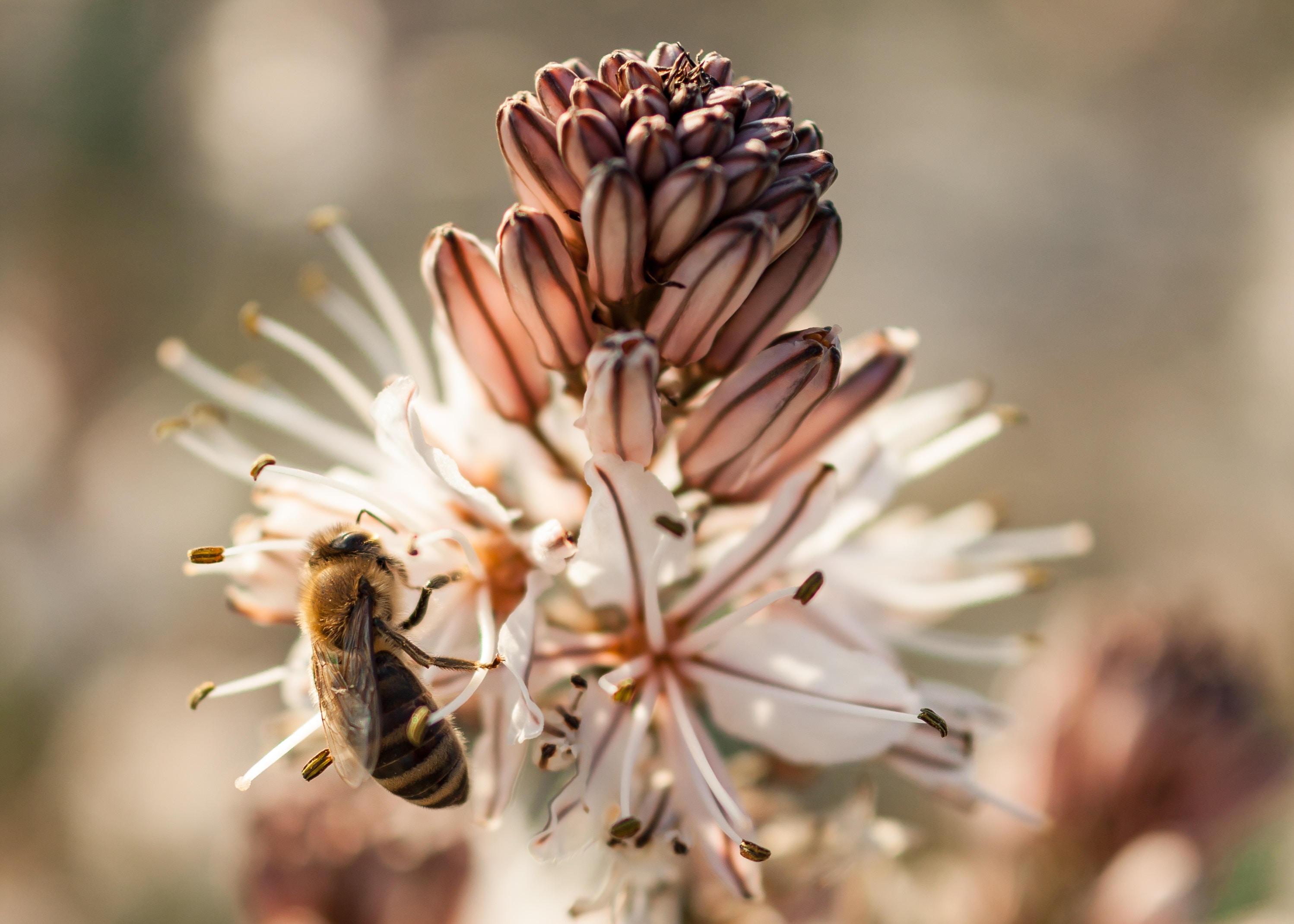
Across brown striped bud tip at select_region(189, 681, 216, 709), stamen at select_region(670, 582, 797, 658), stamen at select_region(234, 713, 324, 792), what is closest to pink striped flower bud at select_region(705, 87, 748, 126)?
stamen at select_region(670, 582, 797, 658)

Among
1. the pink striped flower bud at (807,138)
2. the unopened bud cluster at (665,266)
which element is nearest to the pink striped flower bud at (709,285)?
the unopened bud cluster at (665,266)

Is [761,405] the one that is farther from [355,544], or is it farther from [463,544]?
[355,544]

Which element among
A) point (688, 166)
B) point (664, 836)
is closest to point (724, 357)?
point (688, 166)

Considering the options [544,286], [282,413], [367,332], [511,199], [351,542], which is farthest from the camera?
[511,199]

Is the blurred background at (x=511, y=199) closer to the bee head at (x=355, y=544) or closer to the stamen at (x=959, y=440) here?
the stamen at (x=959, y=440)

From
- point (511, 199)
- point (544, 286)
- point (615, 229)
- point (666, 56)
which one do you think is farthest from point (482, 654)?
point (511, 199)

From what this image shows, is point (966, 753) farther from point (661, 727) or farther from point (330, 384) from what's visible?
point (330, 384)
